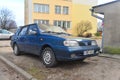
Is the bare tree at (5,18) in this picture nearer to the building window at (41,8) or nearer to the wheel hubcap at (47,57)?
the building window at (41,8)

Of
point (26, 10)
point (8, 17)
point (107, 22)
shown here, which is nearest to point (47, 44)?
point (107, 22)

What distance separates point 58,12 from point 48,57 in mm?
31166

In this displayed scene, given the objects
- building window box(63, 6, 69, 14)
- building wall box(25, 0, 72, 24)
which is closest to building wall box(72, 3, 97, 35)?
building wall box(25, 0, 72, 24)

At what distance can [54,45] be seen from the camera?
6.36m

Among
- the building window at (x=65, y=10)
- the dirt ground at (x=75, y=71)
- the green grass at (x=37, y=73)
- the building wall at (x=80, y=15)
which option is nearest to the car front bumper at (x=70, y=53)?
the dirt ground at (x=75, y=71)

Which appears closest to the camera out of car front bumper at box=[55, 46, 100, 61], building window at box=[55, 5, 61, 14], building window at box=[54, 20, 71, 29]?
car front bumper at box=[55, 46, 100, 61]

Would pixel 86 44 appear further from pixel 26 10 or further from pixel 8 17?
pixel 8 17

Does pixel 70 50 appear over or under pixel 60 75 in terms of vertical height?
over

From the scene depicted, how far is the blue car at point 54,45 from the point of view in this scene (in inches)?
238

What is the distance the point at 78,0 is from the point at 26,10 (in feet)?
36.9

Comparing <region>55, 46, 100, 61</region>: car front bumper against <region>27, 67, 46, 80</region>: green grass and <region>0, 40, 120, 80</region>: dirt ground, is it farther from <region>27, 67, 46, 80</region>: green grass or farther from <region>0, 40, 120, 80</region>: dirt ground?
<region>27, 67, 46, 80</region>: green grass

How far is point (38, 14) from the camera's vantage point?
35.0 metres

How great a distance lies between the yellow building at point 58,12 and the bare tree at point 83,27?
135 cm

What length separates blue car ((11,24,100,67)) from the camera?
A: 604 cm
